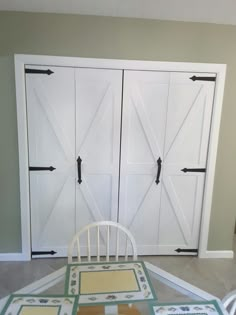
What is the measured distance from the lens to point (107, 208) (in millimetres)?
3127

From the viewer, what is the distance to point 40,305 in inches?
54.4

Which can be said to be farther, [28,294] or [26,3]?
[26,3]

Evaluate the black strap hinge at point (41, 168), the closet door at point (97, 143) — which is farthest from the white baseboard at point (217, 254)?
the black strap hinge at point (41, 168)

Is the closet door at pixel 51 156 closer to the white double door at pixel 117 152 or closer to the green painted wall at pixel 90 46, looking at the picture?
the white double door at pixel 117 152

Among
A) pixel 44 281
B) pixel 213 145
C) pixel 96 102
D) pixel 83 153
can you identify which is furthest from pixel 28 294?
pixel 213 145

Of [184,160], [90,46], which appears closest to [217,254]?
[184,160]

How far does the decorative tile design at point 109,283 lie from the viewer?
1431 millimetres

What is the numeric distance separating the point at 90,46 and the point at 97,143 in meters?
0.94

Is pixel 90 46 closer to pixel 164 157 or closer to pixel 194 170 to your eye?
pixel 164 157

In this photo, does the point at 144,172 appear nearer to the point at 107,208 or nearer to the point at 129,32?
the point at 107,208

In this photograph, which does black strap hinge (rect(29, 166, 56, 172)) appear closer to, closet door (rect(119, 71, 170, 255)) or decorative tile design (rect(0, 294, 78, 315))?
closet door (rect(119, 71, 170, 255))

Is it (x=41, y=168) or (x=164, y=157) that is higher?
(x=164, y=157)

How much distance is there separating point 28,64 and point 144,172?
1.58 m

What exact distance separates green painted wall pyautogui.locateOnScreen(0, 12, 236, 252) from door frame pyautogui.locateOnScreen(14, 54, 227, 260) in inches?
2.2
